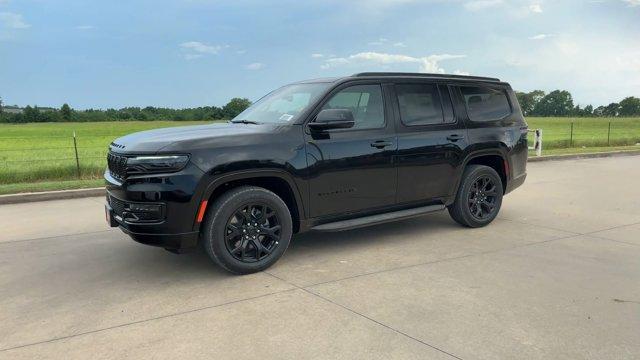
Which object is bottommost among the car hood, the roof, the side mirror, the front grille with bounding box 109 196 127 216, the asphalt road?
the asphalt road

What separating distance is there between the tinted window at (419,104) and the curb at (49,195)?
6368 mm

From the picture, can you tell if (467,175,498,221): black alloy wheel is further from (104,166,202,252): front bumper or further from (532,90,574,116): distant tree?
(532,90,574,116): distant tree

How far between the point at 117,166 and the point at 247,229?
4.32ft

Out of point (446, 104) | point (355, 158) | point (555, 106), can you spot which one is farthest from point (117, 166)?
point (555, 106)

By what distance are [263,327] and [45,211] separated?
19.5ft

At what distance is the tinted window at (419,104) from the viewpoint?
5938 millimetres

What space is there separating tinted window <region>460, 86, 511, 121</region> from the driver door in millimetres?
1420

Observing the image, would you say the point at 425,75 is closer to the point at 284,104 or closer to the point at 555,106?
the point at 284,104

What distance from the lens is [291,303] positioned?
4219mm

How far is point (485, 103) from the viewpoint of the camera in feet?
22.5

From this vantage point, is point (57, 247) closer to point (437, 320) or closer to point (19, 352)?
point (19, 352)

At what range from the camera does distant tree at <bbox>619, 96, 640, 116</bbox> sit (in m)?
93.3

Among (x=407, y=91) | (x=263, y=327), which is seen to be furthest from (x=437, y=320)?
(x=407, y=91)

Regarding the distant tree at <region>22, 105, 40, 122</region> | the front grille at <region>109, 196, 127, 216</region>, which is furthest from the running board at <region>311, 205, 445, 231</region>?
the distant tree at <region>22, 105, 40, 122</region>
